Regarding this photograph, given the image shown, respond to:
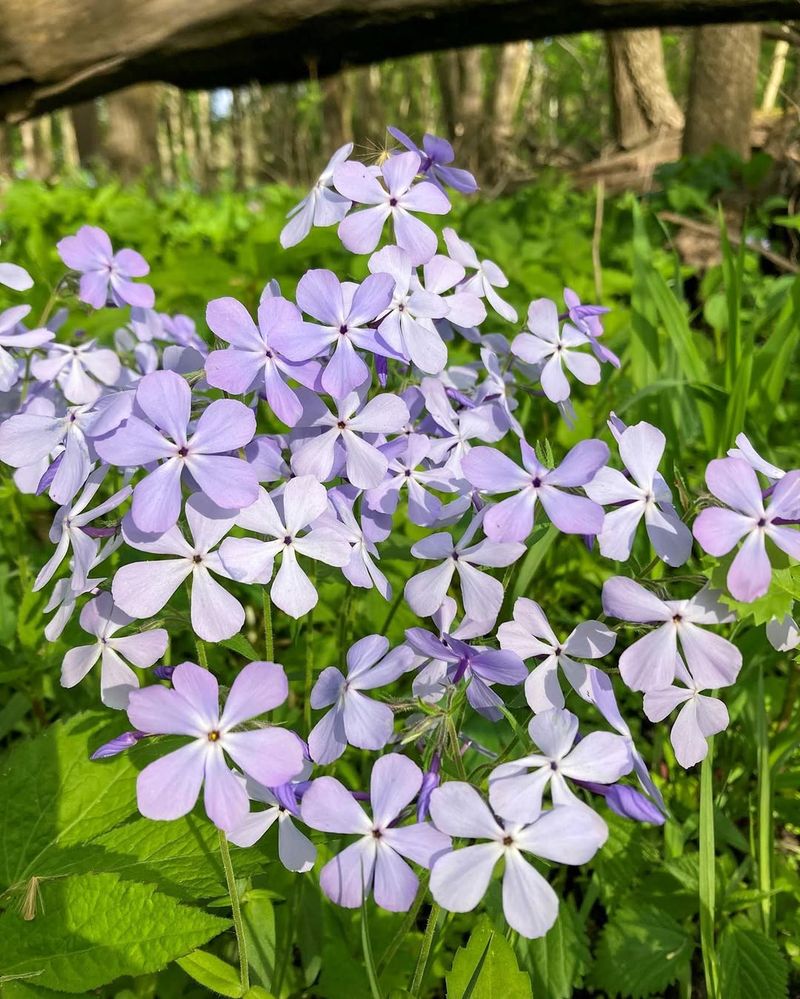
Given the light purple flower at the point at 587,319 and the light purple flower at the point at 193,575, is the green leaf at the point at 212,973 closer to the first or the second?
the light purple flower at the point at 193,575

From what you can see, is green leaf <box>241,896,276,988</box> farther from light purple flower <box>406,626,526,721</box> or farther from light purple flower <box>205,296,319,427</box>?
light purple flower <box>205,296,319,427</box>

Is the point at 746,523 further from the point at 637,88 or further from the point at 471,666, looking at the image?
the point at 637,88

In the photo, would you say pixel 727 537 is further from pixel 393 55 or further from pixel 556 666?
pixel 393 55

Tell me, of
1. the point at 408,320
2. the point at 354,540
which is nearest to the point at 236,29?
the point at 408,320

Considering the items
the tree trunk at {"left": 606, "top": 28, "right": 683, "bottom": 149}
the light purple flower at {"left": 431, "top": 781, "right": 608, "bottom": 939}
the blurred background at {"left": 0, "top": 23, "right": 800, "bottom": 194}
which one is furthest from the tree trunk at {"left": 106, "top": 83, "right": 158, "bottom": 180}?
the light purple flower at {"left": 431, "top": 781, "right": 608, "bottom": 939}

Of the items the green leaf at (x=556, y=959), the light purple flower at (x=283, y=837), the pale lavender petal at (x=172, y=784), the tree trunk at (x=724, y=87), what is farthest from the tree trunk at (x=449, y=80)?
the pale lavender petal at (x=172, y=784)
